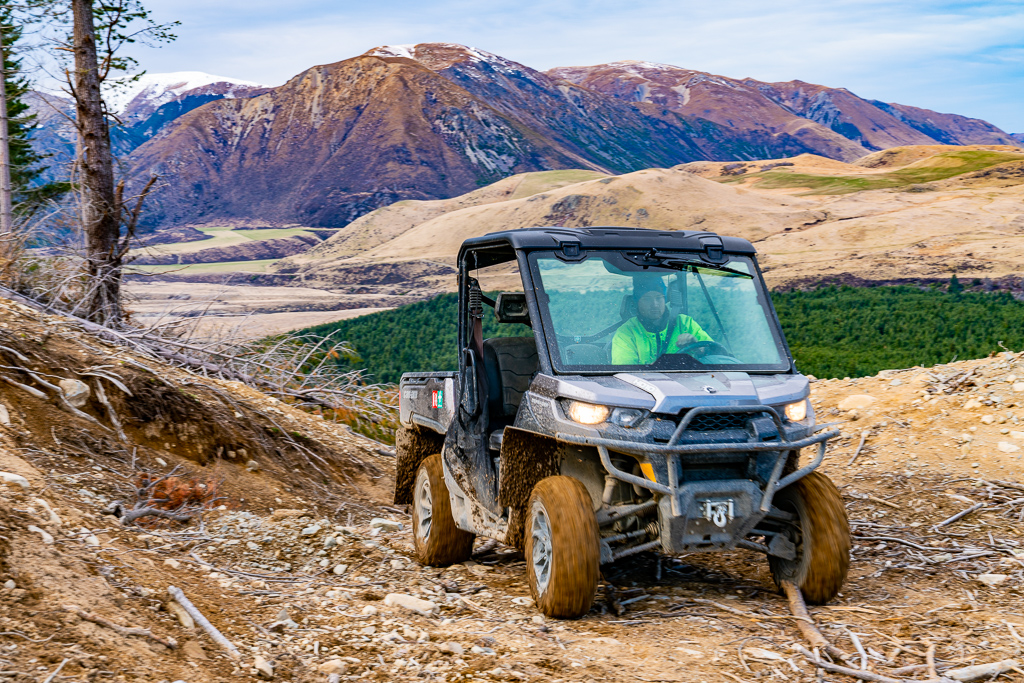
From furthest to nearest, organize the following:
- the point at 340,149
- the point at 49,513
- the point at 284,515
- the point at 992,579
→ the point at 340,149
the point at 284,515
the point at 992,579
the point at 49,513

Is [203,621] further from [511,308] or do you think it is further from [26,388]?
[26,388]

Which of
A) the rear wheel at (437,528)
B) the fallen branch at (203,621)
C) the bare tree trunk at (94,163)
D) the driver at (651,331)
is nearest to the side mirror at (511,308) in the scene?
the driver at (651,331)

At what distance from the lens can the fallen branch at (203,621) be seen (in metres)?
4.14

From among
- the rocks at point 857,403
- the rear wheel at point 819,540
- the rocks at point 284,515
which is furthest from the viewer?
the rocks at point 857,403

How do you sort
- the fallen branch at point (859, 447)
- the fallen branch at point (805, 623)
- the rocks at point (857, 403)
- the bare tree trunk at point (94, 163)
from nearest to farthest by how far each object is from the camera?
the fallen branch at point (805, 623) → the fallen branch at point (859, 447) → the rocks at point (857, 403) → the bare tree trunk at point (94, 163)

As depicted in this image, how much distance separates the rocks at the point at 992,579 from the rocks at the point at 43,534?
5.42 metres

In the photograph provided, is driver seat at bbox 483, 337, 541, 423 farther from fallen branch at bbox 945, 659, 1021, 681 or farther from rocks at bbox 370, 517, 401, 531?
fallen branch at bbox 945, 659, 1021, 681

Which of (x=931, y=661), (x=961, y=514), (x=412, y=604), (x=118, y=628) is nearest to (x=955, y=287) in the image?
(x=961, y=514)

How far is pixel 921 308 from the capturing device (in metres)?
33.0

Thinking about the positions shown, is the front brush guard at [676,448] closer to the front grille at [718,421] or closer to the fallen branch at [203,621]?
the front grille at [718,421]

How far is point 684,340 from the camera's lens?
5.28 m

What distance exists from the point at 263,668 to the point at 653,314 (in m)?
2.89

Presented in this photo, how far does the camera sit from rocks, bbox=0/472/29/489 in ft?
17.0

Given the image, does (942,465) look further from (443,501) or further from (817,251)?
(817,251)
